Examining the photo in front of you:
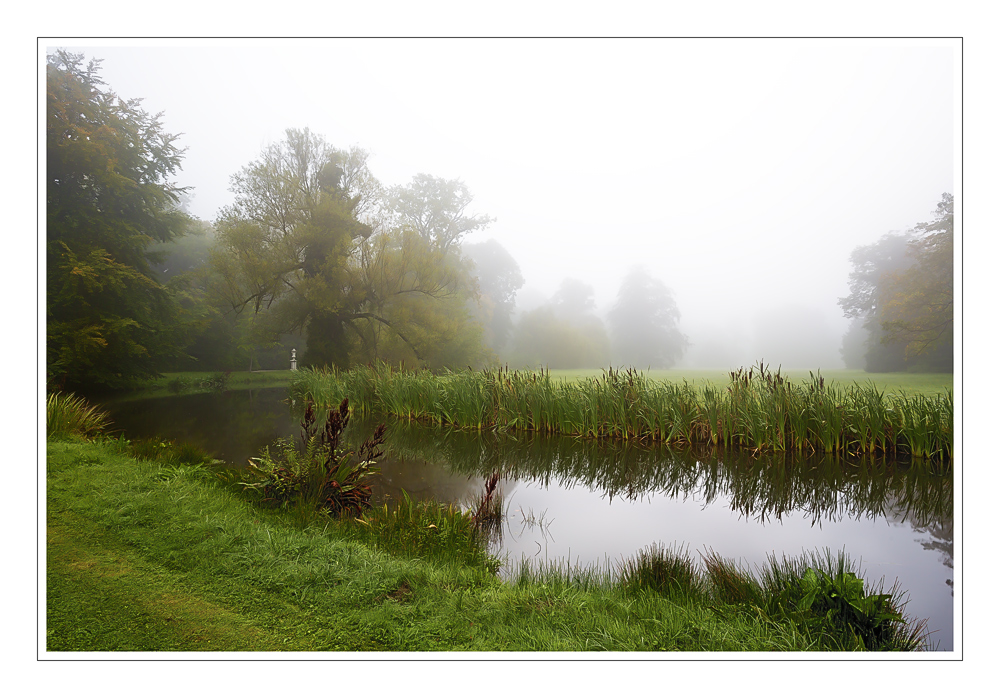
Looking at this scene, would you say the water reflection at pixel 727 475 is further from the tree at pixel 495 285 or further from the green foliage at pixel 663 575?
the tree at pixel 495 285

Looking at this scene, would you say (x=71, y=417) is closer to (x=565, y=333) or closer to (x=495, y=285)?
(x=565, y=333)

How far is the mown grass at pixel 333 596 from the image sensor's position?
159 cm

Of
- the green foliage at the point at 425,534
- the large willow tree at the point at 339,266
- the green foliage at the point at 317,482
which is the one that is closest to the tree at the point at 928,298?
the green foliage at the point at 425,534

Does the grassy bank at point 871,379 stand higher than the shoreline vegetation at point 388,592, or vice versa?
the grassy bank at point 871,379

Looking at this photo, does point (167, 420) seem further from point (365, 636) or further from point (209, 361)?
point (365, 636)

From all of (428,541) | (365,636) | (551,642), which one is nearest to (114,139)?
(428,541)

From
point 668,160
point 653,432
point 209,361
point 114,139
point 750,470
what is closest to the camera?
point 750,470

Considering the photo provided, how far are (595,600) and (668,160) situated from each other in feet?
20.2

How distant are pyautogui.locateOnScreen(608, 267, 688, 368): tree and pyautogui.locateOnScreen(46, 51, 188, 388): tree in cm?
698

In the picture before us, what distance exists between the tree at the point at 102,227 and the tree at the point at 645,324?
22.9 ft

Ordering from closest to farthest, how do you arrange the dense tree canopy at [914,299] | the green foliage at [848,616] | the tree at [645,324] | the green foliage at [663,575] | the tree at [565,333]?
the green foliage at [848,616] → the green foliage at [663,575] → the dense tree canopy at [914,299] → the tree at [565,333] → the tree at [645,324]

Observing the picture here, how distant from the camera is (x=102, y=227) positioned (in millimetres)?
4500
